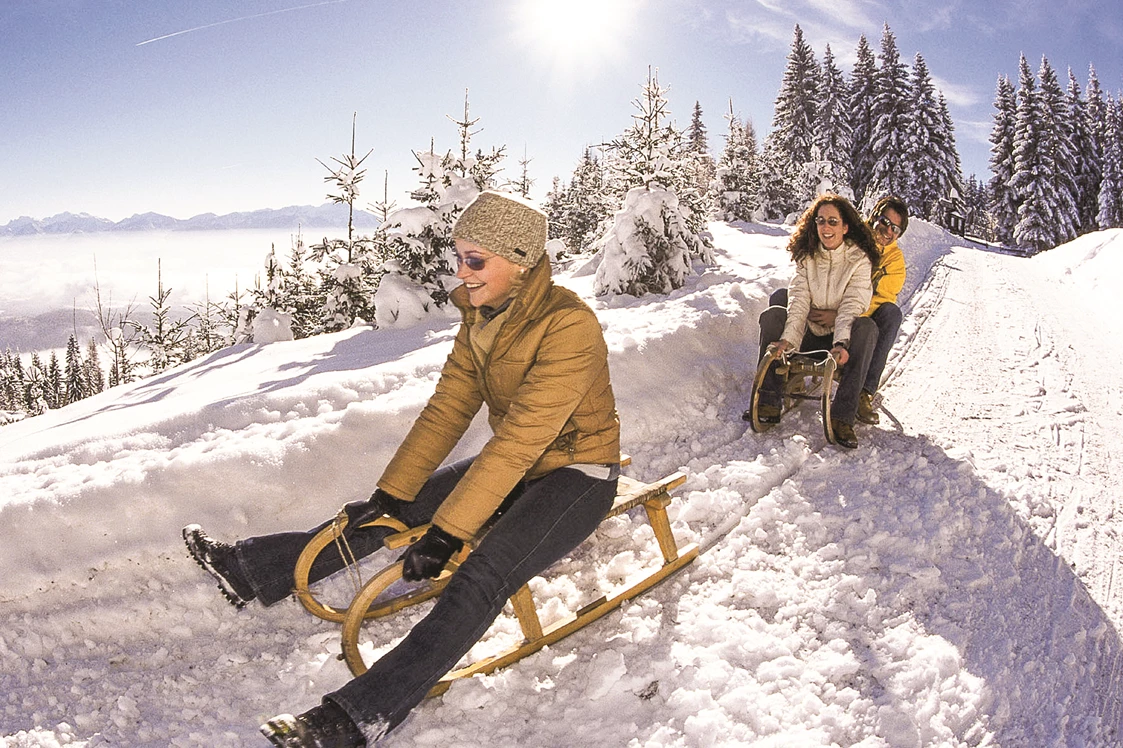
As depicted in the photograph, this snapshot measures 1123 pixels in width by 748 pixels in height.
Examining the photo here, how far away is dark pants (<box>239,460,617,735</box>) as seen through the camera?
2.28 meters

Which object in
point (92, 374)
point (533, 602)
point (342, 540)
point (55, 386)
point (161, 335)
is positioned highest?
point (342, 540)

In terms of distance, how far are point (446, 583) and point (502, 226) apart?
65.4 inches

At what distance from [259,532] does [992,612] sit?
376cm

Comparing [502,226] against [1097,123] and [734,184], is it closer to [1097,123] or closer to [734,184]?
[734,184]

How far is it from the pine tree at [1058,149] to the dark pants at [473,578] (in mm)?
45505

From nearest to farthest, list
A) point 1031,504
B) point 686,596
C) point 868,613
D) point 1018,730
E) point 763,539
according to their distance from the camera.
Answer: point 1018,730
point 868,613
point 686,596
point 763,539
point 1031,504

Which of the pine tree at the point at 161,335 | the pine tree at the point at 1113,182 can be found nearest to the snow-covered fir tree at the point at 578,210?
the pine tree at the point at 161,335

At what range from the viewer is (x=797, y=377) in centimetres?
528

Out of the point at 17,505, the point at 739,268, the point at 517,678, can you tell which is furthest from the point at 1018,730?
the point at 739,268

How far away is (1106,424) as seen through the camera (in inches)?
211

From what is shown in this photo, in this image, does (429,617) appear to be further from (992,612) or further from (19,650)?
(992,612)

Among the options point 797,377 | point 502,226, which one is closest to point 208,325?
point 797,377

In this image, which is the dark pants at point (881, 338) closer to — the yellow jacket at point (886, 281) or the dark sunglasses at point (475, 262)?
the yellow jacket at point (886, 281)

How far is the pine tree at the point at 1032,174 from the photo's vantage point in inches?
1502
